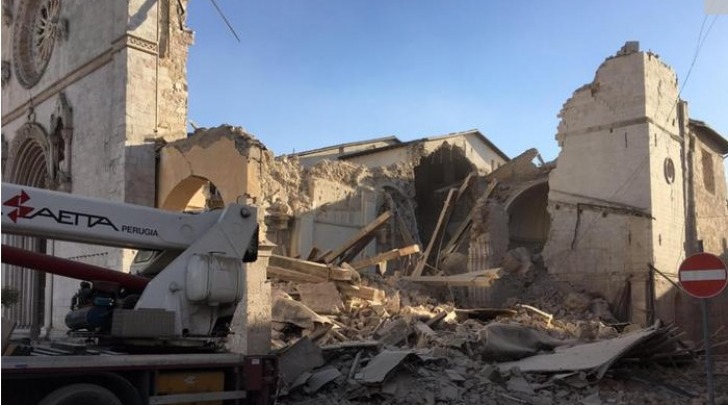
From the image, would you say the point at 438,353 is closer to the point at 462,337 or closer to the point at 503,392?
the point at 462,337

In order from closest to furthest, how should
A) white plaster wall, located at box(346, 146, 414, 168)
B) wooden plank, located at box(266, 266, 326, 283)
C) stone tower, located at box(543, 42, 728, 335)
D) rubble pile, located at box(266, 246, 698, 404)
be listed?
rubble pile, located at box(266, 246, 698, 404) → wooden plank, located at box(266, 266, 326, 283) → stone tower, located at box(543, 42, 728, 335) → white plaster wall, located at box(346, 146, 414, 168)

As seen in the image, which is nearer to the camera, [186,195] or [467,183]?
[186,195]

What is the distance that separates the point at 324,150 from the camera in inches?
1179

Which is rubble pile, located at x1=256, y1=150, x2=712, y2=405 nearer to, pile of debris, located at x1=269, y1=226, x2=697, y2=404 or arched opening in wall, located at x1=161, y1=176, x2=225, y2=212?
pile of debris, located at x1=269, y1=226, x2=697, y2=404

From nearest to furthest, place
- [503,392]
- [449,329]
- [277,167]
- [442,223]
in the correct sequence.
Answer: [503,392] < [449,329] < [277,167] < [442,223]

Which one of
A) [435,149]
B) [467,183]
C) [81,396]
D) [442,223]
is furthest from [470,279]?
[435,149]

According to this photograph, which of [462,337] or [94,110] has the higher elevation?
[94,110]

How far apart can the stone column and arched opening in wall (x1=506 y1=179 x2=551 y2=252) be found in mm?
16442

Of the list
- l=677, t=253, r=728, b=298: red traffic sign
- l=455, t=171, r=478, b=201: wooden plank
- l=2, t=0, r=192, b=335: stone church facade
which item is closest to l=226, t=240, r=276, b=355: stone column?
l=2, t=0, r=192, b=335: stone church facade

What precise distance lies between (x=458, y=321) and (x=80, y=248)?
8.67 meters

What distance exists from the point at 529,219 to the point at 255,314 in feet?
61.8

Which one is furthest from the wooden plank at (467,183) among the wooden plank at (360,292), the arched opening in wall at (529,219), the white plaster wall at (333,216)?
the wooden plank at (360,292)

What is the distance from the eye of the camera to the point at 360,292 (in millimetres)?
14883

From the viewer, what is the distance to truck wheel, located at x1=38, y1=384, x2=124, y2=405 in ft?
17.4
